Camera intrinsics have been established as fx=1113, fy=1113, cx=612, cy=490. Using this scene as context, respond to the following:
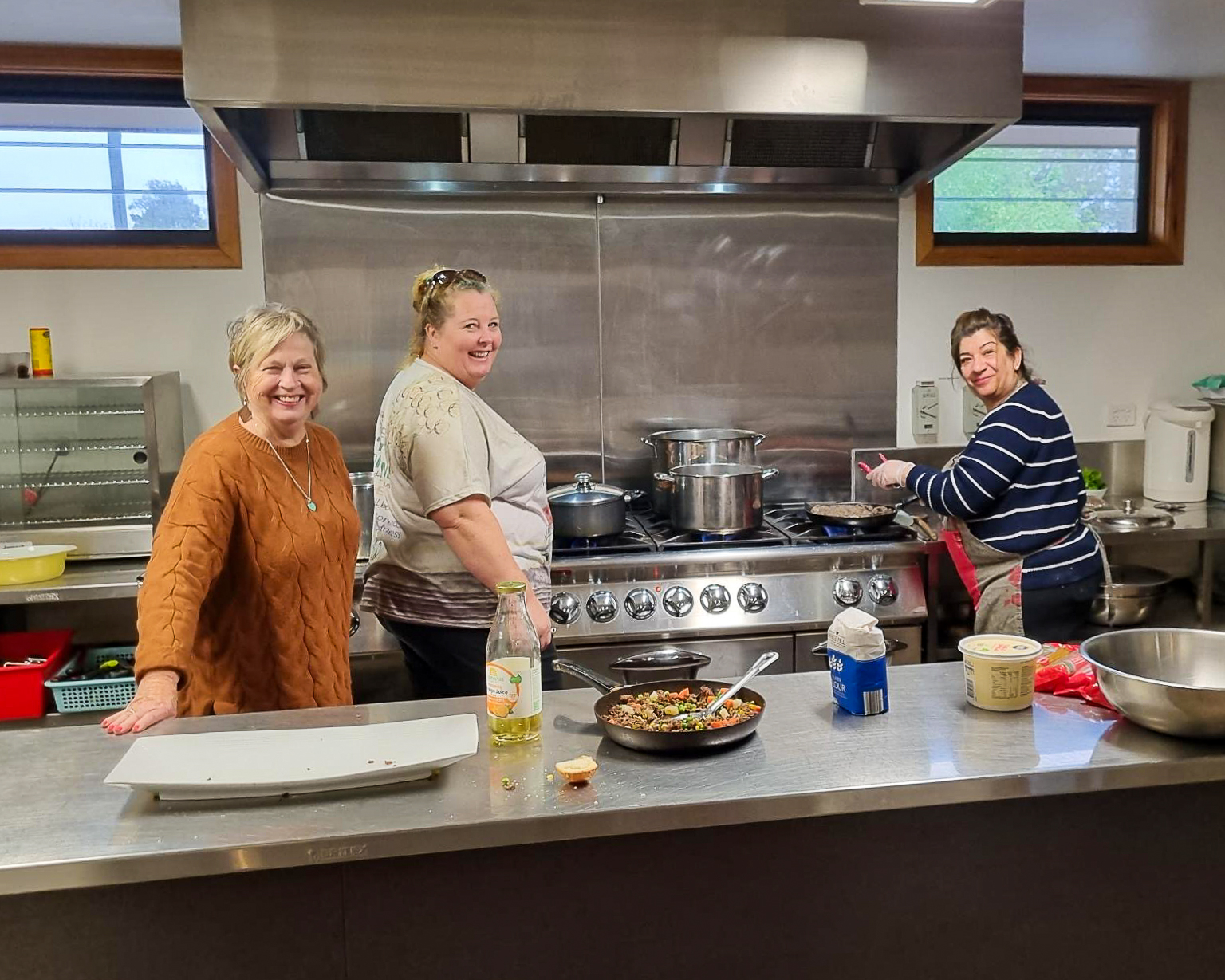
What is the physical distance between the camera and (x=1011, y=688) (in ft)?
5.86

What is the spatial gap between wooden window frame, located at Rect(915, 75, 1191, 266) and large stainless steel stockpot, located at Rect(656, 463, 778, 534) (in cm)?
126

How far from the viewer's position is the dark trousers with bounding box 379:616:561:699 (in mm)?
2490

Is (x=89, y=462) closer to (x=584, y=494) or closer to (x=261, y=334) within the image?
(x=584, y=494)

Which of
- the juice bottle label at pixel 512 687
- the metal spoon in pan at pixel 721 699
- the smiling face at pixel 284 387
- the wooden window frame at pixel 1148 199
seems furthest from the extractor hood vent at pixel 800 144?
the juice bottle label at pixel 512 687

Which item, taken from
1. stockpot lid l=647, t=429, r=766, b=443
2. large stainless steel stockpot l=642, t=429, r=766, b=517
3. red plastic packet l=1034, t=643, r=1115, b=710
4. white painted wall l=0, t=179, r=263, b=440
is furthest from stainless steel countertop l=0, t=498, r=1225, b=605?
red plastic packet l=1034, t=643, r=1115, b=710

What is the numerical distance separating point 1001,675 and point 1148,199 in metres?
3.06

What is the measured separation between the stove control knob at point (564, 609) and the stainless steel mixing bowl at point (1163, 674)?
1.55m

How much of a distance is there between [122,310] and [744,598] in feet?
7.06

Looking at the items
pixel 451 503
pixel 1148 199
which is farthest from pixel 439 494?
pixel 1148 199

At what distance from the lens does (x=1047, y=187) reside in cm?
412

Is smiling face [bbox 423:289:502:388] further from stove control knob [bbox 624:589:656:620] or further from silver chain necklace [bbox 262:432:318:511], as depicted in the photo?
stove control knob [bbox 624:589:656:620]

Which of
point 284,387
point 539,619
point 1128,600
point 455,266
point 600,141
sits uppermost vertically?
point 600,141

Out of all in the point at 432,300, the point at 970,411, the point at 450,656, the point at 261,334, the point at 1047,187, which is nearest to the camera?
the point at 261,334

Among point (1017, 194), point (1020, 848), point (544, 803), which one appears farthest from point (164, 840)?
point (1017, 194)
